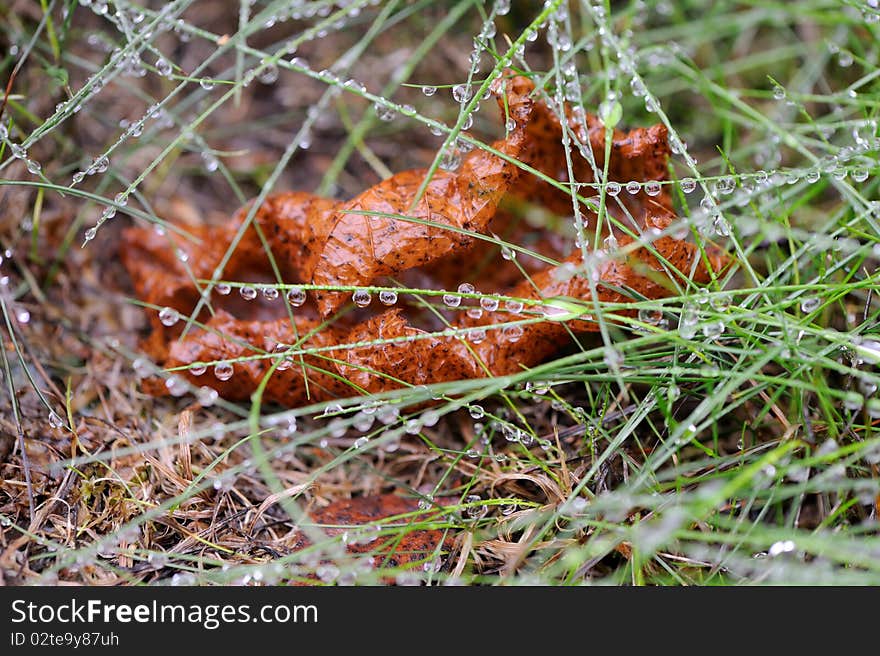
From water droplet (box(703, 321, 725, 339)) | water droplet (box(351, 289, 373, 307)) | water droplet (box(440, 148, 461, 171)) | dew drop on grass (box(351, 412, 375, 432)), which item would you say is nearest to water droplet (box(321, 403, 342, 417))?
dew drop on grass (box(351, 412, 375, 432))

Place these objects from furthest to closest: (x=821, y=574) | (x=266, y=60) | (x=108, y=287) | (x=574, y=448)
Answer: (x=108, y=287) → (x=574, y=448) → (x=266, y=60) → (x=821, y=574)

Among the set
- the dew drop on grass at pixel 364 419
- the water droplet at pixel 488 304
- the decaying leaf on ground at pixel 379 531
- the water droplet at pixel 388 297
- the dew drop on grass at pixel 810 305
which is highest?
the water droplet at pixel 388 297

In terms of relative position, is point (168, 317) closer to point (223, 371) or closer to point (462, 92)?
point (223, 371)

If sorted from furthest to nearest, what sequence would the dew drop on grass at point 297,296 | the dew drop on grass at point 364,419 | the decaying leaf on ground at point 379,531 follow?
the dew drop on grass at point 297,296 → the decaying leaf on ground at point 379,531 → the dew drop on grass at point 364,419

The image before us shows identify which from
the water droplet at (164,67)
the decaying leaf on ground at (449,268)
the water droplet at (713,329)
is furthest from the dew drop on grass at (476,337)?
the water droplet at (164,67)

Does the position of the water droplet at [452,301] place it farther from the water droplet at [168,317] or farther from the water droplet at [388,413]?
the water droplet at [168,317]
